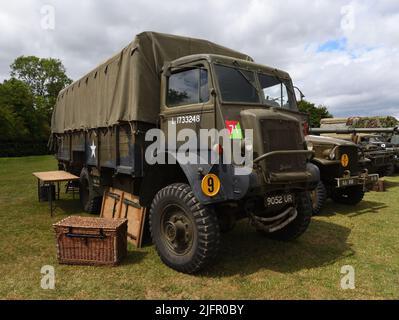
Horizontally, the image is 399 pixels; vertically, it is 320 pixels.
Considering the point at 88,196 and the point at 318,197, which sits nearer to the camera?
the point at 318,197

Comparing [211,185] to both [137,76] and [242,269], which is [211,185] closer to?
[242,269]

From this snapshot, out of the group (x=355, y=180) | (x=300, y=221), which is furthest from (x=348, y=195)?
(x=300, y=221)

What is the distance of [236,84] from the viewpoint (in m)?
5.18

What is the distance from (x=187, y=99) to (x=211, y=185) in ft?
4.80

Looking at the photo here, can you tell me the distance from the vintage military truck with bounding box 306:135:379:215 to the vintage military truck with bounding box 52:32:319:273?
98.2 inches

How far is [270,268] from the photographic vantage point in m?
4.98

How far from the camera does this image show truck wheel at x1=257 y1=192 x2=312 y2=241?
5.68 metres

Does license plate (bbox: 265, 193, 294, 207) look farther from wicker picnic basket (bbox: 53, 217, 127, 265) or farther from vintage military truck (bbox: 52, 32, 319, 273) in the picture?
wicker picnic basket (bbox: 53, 217, 127, 265)

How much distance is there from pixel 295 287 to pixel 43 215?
6.29m

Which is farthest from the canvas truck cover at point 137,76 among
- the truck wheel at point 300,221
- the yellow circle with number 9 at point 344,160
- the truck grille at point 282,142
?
the yellow circle with number 9 at point 344,160

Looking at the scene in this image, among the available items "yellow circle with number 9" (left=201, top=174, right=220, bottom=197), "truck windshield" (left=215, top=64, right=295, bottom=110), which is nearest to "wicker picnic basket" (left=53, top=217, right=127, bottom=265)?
"yellow circle with number 9" (left=201, top=174, right=220, bottom=197)

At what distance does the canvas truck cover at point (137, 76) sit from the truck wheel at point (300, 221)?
104 inches

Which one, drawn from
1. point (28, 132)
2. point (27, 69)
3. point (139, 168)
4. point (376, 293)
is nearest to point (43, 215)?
point (139, 168)

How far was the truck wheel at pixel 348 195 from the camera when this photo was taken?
9109 millimetres
